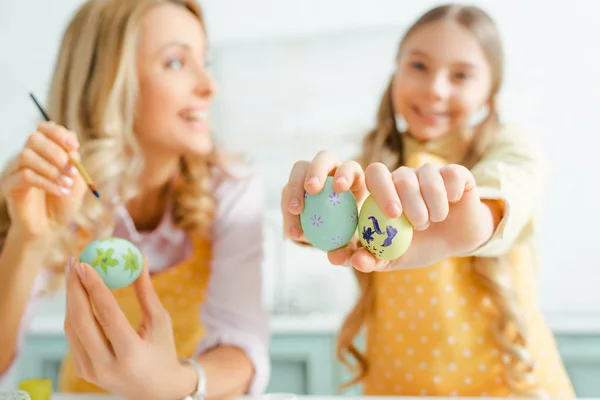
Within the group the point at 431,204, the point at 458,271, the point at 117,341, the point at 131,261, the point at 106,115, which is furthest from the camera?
the point at 106,115

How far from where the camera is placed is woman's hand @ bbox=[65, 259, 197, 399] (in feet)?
2.31


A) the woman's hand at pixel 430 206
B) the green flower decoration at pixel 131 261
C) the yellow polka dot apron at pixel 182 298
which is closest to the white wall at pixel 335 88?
the yellow polka dot apron at pixel 182 298

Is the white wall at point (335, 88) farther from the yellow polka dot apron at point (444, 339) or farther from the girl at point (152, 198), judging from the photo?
the yellow polka dot apron at point (444, 339)

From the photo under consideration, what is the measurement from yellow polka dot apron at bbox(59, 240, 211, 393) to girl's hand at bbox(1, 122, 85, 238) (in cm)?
22

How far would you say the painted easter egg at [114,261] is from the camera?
0.81 meters

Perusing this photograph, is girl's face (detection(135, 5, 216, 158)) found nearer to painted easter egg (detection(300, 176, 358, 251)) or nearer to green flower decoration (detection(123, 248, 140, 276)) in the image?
green flower decoration (detection(123, 248, 140, 276))

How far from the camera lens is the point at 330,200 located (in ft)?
2.08

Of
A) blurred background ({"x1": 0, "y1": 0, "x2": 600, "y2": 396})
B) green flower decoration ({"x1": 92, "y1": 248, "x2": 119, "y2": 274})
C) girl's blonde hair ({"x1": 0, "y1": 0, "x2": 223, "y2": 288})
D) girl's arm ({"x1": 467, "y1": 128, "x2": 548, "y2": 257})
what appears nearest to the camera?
girl's arm ({"x1": 467, "y1": 128, "x2": 548, "y2": 257})

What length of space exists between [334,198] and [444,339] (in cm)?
40

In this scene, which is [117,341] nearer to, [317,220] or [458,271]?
[317,220]

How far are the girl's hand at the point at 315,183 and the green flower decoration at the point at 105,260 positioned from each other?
10.8 inches

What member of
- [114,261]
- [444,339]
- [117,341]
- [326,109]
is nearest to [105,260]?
[114,261]

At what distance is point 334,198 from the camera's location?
636mm

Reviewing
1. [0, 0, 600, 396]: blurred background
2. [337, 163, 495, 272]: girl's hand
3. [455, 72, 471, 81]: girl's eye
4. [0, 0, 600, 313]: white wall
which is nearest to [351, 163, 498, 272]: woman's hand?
[337, 163, 495, 272]: girl's hand
